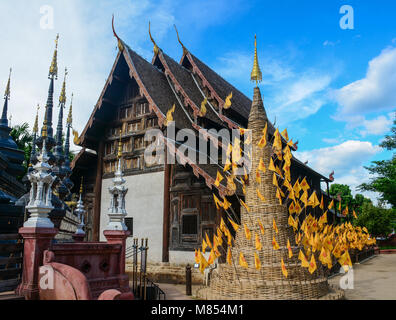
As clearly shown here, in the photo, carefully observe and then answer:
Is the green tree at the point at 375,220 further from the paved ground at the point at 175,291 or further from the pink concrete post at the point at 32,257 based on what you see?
the pink concrete post at the point at 32,257

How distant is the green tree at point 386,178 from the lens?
→ 22.0 metres

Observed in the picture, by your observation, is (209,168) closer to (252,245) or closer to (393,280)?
(252,245)

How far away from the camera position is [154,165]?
14500 millimetres

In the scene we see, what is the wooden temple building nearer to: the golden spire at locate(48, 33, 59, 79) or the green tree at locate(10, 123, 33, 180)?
the golden spire at locate(48, 33, 59, 79)

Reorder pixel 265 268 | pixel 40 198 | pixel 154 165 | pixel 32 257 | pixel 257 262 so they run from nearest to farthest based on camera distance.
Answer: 1. pixel 32 257
2. pixel 40 198
3. pixel 257 262
4. pixel 265 268
5. pixel 154 165

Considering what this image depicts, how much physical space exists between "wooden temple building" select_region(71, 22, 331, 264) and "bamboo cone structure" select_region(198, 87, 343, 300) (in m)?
2.11

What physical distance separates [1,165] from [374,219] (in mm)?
43504

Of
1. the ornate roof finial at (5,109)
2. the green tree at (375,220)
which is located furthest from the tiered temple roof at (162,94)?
the green tree at (375,220)

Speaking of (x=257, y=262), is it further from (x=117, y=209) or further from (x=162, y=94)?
(x=162, y=94)

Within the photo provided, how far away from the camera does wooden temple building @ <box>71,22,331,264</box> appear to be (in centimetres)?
1304

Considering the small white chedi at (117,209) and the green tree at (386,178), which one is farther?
the green tree at (386,178)

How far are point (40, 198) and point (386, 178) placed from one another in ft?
75.7

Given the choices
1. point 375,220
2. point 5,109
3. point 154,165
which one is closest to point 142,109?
point 154,165

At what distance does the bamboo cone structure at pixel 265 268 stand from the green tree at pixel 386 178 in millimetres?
15867
